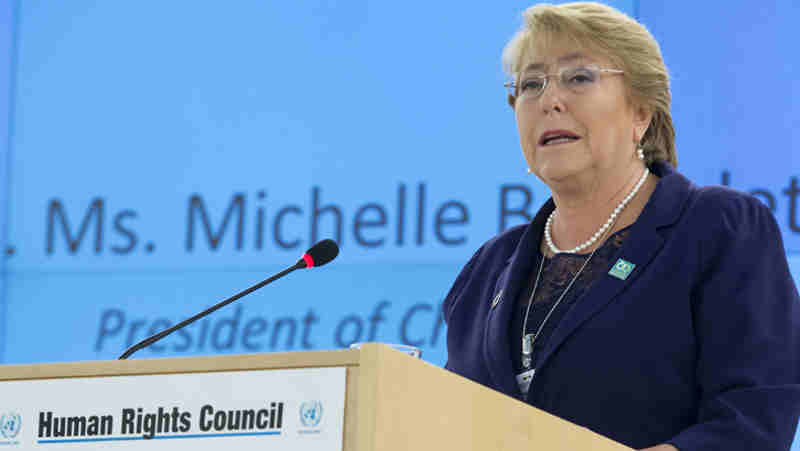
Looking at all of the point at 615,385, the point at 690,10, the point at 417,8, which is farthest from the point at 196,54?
the point at 615,385

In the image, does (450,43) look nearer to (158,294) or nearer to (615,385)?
(158,294)

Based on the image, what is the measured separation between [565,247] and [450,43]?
72.5 inches

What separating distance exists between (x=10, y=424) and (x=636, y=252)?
107 cm

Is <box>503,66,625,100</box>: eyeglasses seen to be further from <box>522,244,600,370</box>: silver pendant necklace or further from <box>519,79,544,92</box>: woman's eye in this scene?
<box>522,244,600,370</box>: silver pendant necklace

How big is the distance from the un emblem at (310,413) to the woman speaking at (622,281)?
2.27ft

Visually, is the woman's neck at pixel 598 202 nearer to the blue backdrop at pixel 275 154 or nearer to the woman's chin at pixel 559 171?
the woman's chin at pixel 559 171

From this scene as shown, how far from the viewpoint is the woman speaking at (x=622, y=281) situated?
1758mm

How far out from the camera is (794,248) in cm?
324

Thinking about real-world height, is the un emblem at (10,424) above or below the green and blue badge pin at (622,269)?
below

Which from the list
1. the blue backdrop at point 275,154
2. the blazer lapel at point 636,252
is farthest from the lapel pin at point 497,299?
the blue backdrop at point 275,154

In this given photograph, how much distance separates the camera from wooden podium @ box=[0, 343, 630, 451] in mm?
1141

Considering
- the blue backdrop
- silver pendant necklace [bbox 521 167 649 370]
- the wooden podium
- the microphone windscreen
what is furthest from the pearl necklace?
the blue backdrop

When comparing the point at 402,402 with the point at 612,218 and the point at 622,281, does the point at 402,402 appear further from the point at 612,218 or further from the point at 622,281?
the point at 612,218

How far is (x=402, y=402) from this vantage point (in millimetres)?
1168
